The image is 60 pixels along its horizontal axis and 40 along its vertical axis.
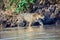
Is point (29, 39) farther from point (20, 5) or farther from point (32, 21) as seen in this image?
point (20, 5)

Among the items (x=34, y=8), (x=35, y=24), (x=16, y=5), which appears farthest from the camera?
(x=16, y=5)

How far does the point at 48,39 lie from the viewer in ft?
33.2

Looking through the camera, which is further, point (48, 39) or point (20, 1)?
point (20, 1)

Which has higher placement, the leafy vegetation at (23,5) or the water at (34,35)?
the leafy vegetation at (23,5)

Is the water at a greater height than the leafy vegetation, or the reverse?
the leafy vegetation

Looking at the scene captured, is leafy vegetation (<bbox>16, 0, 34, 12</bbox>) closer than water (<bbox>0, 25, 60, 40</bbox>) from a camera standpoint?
No

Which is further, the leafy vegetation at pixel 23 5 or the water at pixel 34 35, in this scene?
the leafy vegetation at pixel 23 5

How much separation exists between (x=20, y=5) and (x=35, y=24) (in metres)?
3.78

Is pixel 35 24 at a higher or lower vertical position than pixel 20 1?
lower

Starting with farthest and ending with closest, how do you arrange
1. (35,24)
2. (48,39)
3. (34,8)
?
(34,8)
(35,24)
(48,39)

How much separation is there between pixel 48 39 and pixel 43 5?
11.8m

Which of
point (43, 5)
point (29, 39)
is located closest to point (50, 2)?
point (43, 5)

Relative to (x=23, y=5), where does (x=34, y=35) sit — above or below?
below

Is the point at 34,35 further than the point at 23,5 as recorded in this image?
No
